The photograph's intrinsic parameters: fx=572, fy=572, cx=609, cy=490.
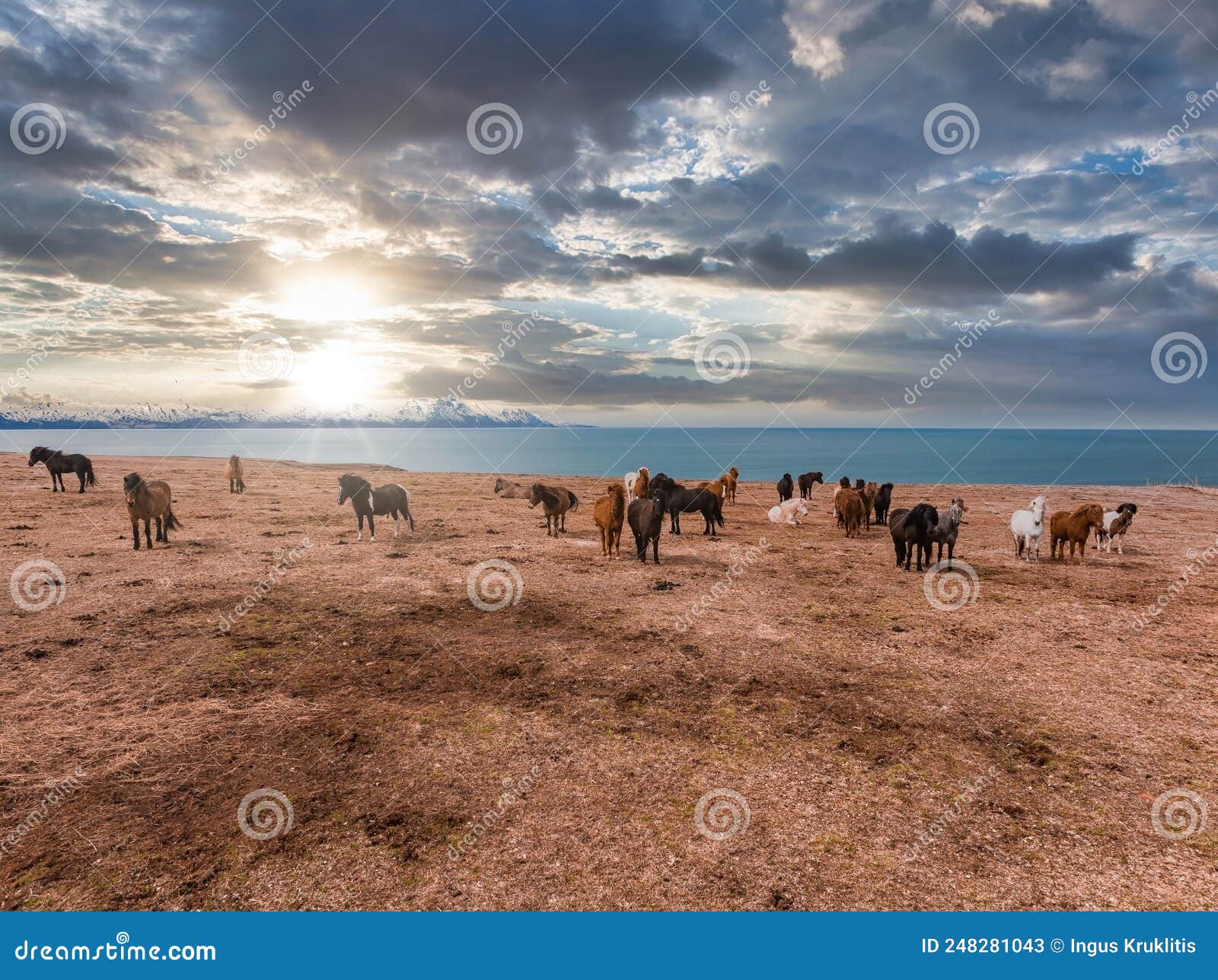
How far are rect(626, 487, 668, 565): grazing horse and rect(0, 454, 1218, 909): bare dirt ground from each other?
5.41 ft

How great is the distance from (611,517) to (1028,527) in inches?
523

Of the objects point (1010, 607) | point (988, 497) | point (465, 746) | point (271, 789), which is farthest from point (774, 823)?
point (988, 497)

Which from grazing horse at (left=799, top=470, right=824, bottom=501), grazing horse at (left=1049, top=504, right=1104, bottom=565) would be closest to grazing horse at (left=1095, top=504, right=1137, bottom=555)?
grazing horse at (left=1049, top=504, right=1104, bottom=565)

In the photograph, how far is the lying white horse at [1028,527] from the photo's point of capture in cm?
1809

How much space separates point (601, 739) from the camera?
8070 millimetres

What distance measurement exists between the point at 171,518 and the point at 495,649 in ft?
49.2

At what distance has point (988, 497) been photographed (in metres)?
35.8

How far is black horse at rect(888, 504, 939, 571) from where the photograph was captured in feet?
55.3

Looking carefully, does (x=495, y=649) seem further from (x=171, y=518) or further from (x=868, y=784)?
(x=171, y=518)

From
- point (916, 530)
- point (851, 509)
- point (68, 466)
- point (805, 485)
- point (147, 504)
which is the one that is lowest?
point (916, 530)

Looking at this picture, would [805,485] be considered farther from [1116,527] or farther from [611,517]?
[611,517]

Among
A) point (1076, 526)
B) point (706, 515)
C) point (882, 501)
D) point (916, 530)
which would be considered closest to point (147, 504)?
point (706, 515)

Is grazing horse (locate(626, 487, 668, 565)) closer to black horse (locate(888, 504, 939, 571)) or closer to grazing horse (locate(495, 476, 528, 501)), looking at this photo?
black horse (locate(888, 504, 939, 571))

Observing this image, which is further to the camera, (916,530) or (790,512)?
(790,512)
